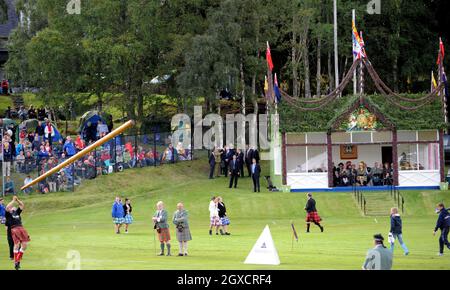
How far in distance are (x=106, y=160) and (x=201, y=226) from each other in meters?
10.6

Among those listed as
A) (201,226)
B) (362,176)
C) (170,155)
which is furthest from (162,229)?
(170,155)

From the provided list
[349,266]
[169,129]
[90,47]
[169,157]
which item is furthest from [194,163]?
[349,266]

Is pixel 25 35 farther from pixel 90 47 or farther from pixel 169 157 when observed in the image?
pixel 169 157

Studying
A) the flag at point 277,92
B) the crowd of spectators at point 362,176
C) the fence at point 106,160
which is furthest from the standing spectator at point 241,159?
the crowd of spectators at point 362,176

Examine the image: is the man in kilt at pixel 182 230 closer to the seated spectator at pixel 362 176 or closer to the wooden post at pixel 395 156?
the seated spectator at pixel 362 176

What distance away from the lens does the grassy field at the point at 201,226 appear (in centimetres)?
3116

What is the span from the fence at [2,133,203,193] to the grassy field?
612mm

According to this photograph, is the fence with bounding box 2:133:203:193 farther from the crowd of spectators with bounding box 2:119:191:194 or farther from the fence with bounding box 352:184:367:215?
the fence with bounding box 352:184:367:215

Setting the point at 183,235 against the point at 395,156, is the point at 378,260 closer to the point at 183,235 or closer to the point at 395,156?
the point at 183,235

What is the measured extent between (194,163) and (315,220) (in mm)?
19267

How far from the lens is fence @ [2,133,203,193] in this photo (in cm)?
5106

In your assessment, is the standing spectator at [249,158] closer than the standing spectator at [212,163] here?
Yes

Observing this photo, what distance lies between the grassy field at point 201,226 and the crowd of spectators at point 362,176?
1.88 metres
